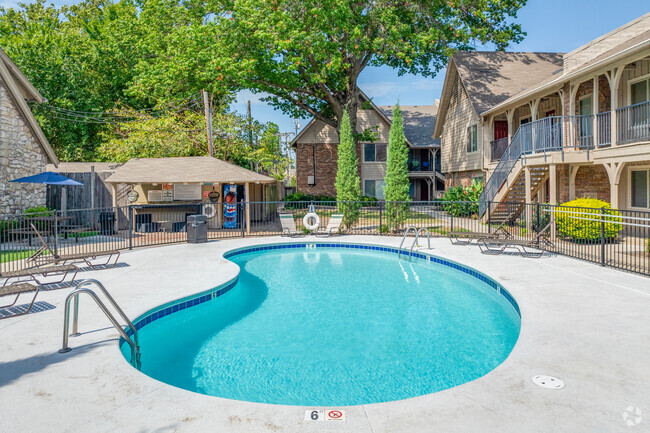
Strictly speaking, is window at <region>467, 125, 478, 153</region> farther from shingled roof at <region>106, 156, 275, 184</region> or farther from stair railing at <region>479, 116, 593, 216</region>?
shingled roof at <region>106, 156, 275, 184</region>

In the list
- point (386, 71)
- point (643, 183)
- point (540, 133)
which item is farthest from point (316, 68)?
point (643, 183)

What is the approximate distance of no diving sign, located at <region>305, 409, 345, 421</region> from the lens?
326 cm

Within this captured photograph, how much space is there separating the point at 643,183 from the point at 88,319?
615 inches

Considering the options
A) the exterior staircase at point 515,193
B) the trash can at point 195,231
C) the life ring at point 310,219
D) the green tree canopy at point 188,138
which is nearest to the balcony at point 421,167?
the green tree canopy at point 188,138

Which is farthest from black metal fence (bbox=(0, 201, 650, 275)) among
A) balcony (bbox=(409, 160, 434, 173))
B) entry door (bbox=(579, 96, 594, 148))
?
balcony (bbox=(409, 160, 434, 173))

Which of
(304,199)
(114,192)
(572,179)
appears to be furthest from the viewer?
(304,199)

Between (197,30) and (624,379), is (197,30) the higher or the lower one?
the higher one

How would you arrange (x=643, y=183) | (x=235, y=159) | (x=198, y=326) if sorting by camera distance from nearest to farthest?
1. (x=198, y=326)
2. (x=643, y=183)
3. (x=235, y=159)

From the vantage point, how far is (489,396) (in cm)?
352

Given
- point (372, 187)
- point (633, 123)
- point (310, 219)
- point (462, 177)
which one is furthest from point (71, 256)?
point (372, 187)

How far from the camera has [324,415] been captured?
10.9ft

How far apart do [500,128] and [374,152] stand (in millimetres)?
11744

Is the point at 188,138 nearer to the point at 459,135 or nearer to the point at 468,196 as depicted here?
the point at 468,196

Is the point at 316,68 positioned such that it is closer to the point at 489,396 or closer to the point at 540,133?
the point at 540,133
